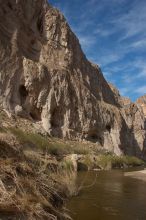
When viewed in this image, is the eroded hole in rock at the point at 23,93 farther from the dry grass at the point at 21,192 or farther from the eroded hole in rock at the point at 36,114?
the dry grass at the point at 21,192

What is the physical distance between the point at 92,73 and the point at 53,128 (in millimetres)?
20814

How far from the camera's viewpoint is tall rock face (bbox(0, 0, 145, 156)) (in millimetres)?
42031

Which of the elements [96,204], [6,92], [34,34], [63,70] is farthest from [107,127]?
[96,204]

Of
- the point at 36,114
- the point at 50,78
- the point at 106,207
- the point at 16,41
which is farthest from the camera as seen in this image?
the point at 50,78

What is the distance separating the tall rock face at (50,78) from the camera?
42031 mm

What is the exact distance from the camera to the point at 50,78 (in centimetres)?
4659

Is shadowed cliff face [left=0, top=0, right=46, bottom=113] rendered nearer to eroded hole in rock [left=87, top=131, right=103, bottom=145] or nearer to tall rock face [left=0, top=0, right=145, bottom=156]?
tall rock face [left=0, top=0, right=145, bottom=156]

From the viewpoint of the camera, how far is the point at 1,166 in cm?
621

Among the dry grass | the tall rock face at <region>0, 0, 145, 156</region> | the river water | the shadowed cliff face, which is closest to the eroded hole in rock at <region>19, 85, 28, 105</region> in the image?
the tall rock face at <region>0, 0, 145, 156</region>

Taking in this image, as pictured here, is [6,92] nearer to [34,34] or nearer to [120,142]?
[34,34]

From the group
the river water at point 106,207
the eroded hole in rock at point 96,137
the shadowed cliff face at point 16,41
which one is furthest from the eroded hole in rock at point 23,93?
the river water at point 106,207

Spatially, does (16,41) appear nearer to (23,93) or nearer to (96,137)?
(23,93)

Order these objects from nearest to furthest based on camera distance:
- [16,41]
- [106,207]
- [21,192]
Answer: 1. [21,192]
2. [106,207]
3. [16,41]

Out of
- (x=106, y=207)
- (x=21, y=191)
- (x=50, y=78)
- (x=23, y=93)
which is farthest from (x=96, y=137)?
(x=21, y=191)
